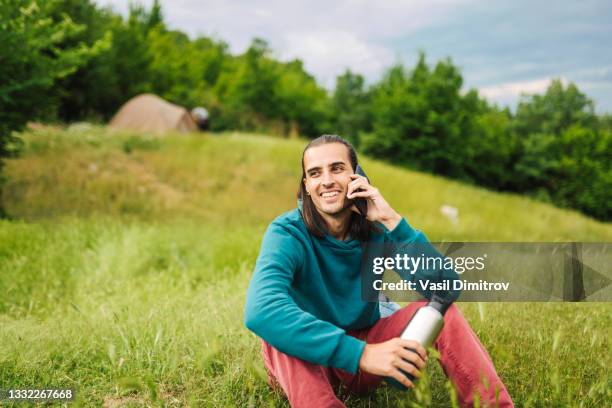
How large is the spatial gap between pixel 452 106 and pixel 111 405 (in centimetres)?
3339

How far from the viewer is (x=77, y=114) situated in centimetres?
2422

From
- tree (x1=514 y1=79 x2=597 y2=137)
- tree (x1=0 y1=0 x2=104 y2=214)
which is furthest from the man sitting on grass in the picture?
tree (x1=514 y1=79 x2=597 y2=137)

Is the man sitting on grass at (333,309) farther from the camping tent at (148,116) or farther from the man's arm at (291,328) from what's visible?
the camping tent at (148,116)

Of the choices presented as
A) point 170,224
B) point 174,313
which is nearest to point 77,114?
point 170,224

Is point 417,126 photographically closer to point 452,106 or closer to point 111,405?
point 452,106

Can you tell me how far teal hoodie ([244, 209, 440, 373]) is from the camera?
1.98m

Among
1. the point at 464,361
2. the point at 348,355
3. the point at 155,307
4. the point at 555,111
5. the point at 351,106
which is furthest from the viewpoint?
the point at 555,111

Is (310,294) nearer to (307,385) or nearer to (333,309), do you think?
(333,309)

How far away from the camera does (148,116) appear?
23656 millimetres

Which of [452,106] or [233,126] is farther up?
[452,106]

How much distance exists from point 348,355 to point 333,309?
53 centimetres

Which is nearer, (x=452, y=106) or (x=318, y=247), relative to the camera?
(x=318, y=247)

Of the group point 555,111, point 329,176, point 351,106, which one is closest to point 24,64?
point 329,176

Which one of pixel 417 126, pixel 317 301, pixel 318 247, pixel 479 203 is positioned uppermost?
pixel 417 126
